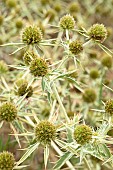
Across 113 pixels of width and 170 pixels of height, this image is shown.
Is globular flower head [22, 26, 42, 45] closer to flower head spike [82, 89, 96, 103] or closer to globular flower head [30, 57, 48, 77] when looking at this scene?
globular flower head [30, 57, 48, 77]

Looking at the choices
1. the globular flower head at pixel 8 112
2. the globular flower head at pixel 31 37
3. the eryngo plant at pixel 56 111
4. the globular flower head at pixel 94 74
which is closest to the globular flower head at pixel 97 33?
the eryngo plant at pixel 56 111

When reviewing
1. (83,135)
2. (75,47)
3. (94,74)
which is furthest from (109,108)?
(94,74)

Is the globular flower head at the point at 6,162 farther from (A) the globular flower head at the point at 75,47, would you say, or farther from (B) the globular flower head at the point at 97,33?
(B) the globular flower head at the point at 97,33

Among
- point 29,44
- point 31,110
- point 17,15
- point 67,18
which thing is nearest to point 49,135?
point 31,110

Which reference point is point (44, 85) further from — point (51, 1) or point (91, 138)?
point (51, 1)

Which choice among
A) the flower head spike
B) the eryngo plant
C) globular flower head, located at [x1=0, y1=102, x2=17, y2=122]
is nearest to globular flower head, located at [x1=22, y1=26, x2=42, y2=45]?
the eryngo plant

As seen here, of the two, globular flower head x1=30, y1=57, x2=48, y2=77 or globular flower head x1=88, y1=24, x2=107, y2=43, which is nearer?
globular flower head x1=30, y1=57, x2=48, y2=77

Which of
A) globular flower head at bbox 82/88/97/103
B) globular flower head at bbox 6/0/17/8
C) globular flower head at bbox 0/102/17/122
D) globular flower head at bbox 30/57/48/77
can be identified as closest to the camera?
globular flower head at bbox 30/57/48/77
